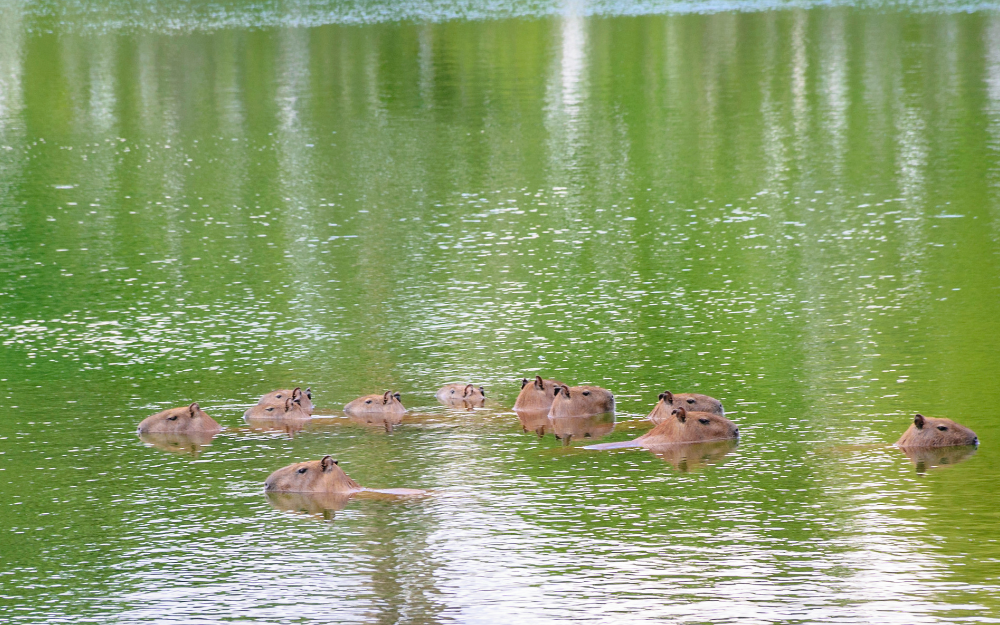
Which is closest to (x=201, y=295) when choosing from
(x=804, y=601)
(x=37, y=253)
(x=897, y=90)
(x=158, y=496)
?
(x=37, y=253)

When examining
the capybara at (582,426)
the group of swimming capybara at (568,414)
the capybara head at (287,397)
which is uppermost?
the capybara head at (287,397)

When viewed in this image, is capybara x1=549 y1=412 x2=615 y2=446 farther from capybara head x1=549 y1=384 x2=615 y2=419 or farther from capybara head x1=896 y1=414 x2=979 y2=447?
capybara head x1=896 y1=414 x2=979 y2=447

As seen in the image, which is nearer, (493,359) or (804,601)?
(804,601)

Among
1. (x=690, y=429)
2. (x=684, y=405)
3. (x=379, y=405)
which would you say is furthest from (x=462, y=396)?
(x=690, y=429)

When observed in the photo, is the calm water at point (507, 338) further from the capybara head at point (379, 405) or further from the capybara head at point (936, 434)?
the capybara head at point (936, 434)

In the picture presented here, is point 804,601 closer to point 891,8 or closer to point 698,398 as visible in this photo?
point 698,398

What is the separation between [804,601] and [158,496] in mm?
7229

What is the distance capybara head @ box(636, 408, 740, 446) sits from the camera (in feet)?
55.5

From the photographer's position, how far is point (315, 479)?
1545 centimetres

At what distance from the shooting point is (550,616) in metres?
12.1

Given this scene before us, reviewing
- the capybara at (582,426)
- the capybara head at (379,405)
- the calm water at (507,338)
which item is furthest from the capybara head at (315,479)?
the capybara at (582,426)

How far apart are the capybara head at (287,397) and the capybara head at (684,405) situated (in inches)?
170

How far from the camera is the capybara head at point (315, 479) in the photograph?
1540 centimetres

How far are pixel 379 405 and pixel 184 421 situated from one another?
241cm
